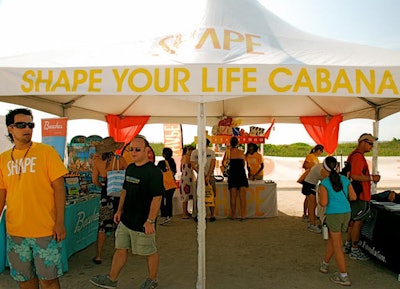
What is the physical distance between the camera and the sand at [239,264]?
133 inches

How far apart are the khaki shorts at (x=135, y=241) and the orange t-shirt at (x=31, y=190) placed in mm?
754

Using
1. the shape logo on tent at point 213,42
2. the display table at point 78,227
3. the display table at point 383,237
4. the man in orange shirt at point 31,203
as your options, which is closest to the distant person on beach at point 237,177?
the display table at point 383,237

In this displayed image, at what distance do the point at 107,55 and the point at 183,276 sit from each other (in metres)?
2.35

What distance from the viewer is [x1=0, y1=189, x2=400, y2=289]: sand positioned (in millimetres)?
3375

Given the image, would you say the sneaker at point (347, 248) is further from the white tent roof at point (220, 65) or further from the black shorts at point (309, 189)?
the white tent roof at point (220, 65)

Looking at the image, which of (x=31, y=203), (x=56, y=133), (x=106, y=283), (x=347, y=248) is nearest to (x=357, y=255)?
(x=347, y=248)

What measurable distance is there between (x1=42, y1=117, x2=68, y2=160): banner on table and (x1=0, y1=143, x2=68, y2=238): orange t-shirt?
2.41 metres

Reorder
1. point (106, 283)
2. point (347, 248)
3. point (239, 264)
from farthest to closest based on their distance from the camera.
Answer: point (347, 248), point (239, 264), point (106, 283)

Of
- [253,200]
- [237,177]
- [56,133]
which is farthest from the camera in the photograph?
[253,200]

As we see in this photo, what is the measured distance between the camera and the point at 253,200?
660cm

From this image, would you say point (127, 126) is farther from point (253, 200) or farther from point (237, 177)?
point (253, 200)

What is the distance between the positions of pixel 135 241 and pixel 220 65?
5.48 ft

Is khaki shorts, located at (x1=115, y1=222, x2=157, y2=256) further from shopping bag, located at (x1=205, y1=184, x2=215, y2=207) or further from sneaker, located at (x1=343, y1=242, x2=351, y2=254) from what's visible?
shopping bag, located at (x1=205, y1=184, x2=215, y2=207)

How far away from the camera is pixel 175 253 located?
14.3ft
